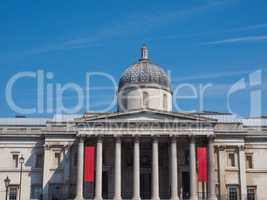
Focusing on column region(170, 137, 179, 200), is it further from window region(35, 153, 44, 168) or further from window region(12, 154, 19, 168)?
window region(12, 154, 19, 168)

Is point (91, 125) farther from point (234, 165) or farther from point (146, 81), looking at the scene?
point (234, 165)

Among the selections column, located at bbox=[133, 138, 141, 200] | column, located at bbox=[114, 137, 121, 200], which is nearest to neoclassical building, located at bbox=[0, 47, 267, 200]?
column, located at bbox=[133, 138, 141, 200]

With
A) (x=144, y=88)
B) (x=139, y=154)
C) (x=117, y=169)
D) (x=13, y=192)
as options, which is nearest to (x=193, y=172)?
(x=139, y=154)

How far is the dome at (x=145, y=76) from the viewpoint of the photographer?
236 feet

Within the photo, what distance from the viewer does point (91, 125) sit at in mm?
64188

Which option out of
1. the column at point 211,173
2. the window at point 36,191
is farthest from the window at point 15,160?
the column at point 211,173

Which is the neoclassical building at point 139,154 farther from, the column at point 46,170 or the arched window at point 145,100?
the arched window at point 145,100

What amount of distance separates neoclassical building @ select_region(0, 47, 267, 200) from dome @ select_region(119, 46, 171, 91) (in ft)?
0.49

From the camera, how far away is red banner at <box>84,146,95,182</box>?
62625 mm

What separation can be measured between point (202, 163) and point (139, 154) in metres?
8.79

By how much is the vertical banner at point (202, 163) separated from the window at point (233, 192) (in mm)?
6071

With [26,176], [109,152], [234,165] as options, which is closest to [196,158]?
[234,165]

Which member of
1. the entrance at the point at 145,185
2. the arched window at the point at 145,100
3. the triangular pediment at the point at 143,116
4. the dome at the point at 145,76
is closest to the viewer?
the triangular pediment at the point at 143,116

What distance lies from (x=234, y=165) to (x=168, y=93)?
49.1ft
